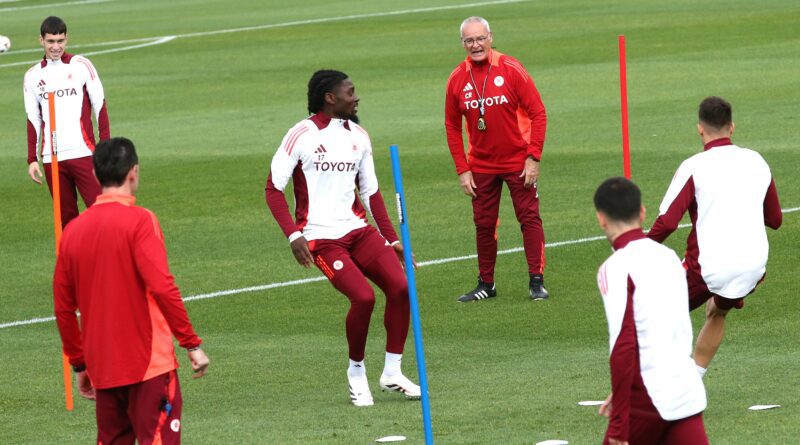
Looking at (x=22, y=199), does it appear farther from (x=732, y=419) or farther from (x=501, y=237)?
(x=732, y=419)

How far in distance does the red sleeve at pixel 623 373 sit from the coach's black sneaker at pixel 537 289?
23.0 feet

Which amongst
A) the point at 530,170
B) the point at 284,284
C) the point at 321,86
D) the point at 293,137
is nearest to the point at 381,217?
the point at 293,137

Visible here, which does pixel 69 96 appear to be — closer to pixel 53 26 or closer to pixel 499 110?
pixel 53 26

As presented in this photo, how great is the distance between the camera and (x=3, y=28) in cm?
4900

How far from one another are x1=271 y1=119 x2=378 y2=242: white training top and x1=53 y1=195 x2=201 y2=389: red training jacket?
122 inches

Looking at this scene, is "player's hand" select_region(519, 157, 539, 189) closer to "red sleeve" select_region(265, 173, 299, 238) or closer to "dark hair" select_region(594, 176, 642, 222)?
"red sleeve" select_region(265, 173, 299, 238)

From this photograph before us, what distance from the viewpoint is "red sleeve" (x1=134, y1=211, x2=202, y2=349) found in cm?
753

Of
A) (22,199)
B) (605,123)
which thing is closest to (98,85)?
(22,199)

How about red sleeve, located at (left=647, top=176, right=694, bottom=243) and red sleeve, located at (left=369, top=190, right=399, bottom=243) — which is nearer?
red sleeve, located at (left=647, top=176, right=694, bottom=243)

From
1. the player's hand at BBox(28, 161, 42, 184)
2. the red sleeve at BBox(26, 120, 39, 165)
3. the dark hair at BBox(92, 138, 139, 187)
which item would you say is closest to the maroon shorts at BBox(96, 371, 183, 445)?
the dark hair at BBox(92, 138, 139, 187)

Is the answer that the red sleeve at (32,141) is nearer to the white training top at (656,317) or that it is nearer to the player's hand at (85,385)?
the player's hand at (85,385)

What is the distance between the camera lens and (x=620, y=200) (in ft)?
22.9

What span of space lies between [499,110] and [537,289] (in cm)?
151

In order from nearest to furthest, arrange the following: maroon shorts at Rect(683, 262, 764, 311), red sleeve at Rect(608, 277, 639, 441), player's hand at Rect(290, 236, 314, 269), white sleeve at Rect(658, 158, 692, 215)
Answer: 1. red sleeve at Rect(608, 277, 639, 441)
2. white sleeve at Rect(658, 158, 692, 215)
3. maroon shorts at Rect(683, 262, 764, 311)
4. player's hand at Rect(290, 236, 314, 269)
